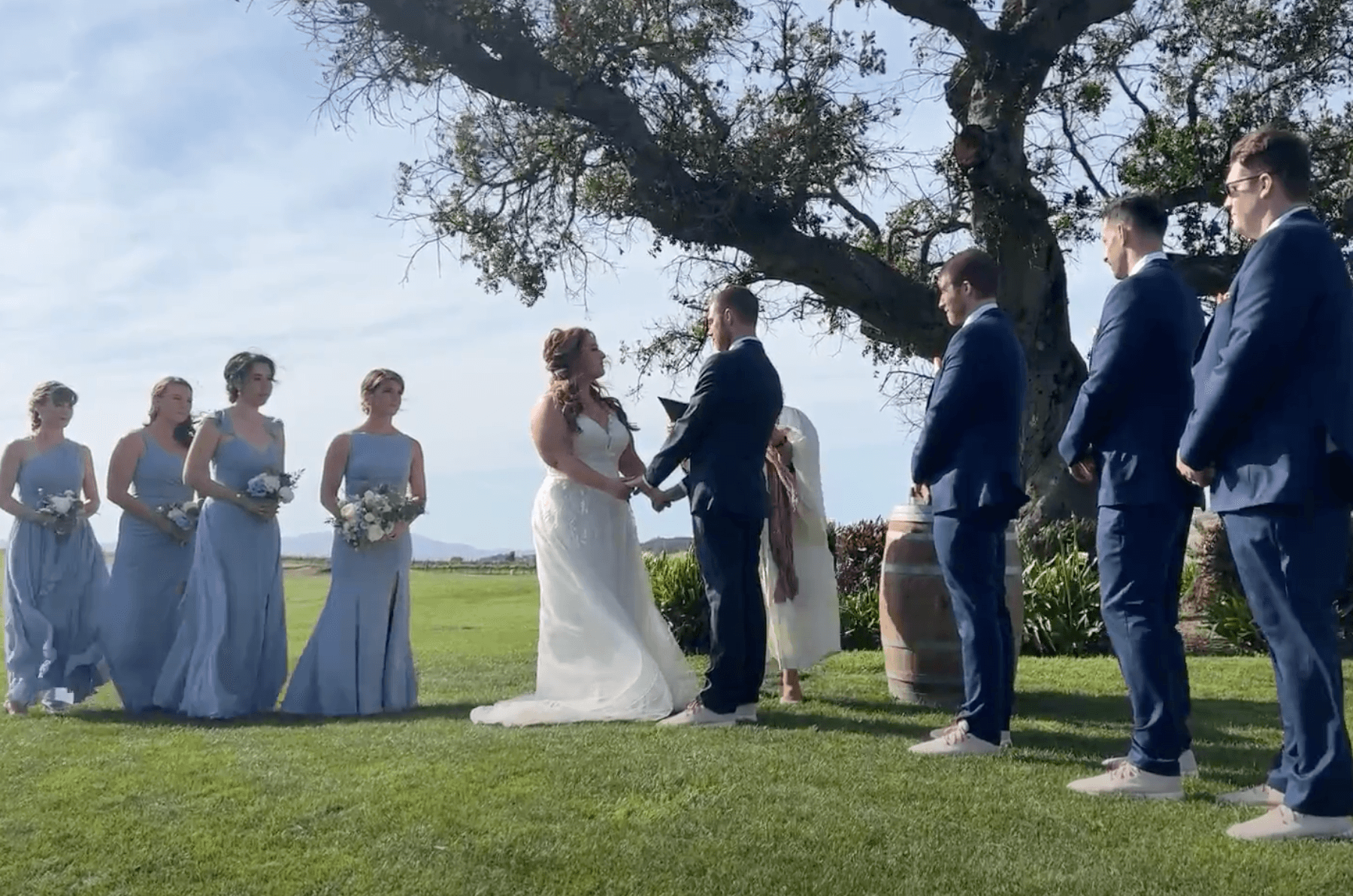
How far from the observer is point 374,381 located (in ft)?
29.2

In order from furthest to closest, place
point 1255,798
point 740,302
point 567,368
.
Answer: point 567,368
point 740,302
point 1255,798

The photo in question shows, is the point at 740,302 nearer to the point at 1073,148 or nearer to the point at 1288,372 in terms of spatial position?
the point at 1288,372

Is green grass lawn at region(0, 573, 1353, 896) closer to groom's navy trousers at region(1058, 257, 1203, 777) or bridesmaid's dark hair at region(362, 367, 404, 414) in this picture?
groom's navy trousers at region(1058, 257, 1203, 777)

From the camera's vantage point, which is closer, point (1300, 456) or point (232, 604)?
point (1300, 456)

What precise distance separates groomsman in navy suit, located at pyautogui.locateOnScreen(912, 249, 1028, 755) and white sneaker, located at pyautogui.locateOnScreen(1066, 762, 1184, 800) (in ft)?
2.84

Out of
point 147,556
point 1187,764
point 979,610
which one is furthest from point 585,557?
point 1187,764

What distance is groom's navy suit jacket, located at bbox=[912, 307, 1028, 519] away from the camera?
20.1 feet

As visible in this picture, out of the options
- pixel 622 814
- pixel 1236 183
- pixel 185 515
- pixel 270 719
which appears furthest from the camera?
pixel 185 515

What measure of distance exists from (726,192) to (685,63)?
197 cm

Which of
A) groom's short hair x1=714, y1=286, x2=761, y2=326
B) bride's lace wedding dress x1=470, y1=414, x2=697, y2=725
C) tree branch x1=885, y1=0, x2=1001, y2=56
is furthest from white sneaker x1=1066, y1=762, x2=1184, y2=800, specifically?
tree branch x1=885, y1=0, x2=1001, y2=56

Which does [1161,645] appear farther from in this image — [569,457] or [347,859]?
[569,457]

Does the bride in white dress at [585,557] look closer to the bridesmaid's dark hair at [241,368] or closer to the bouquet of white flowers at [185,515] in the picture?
the bridesmaid's dark hair at [241,368]

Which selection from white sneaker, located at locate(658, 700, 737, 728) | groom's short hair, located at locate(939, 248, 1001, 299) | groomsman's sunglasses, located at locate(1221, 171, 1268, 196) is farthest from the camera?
white sneaker, located at locate(658, 700, 737, 728)

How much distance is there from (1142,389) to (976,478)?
1046mm
